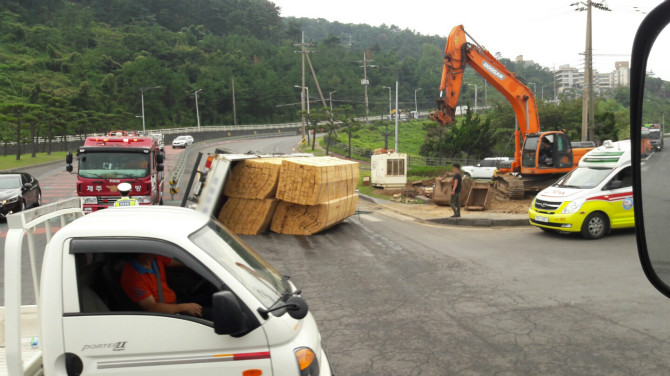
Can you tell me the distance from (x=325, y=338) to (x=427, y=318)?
1485mm

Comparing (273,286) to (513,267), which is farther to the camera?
(513,267)

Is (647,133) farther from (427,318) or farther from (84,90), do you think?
(84,90)

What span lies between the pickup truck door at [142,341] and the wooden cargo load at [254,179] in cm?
→ 1072

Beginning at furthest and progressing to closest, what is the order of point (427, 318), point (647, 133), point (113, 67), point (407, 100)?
1. point (407, 100)
2. point (113, 67)
3. point (427, 318)
4. point (647, 133)

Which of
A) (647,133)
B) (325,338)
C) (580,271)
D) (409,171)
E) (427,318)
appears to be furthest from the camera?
(409,171)

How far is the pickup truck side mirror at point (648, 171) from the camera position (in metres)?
1.85

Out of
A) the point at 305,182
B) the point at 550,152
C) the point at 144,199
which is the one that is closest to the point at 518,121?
the point at 550,152

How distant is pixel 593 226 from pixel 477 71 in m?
10.3

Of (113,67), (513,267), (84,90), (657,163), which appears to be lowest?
(513,267)

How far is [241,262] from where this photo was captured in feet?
13.1

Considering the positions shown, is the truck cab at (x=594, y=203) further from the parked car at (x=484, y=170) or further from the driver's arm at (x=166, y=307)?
the parked car at (x=484, y=170)

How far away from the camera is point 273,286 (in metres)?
4.12

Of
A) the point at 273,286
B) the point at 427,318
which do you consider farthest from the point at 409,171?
the point at 273,286

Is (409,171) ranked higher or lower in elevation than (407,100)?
lower
